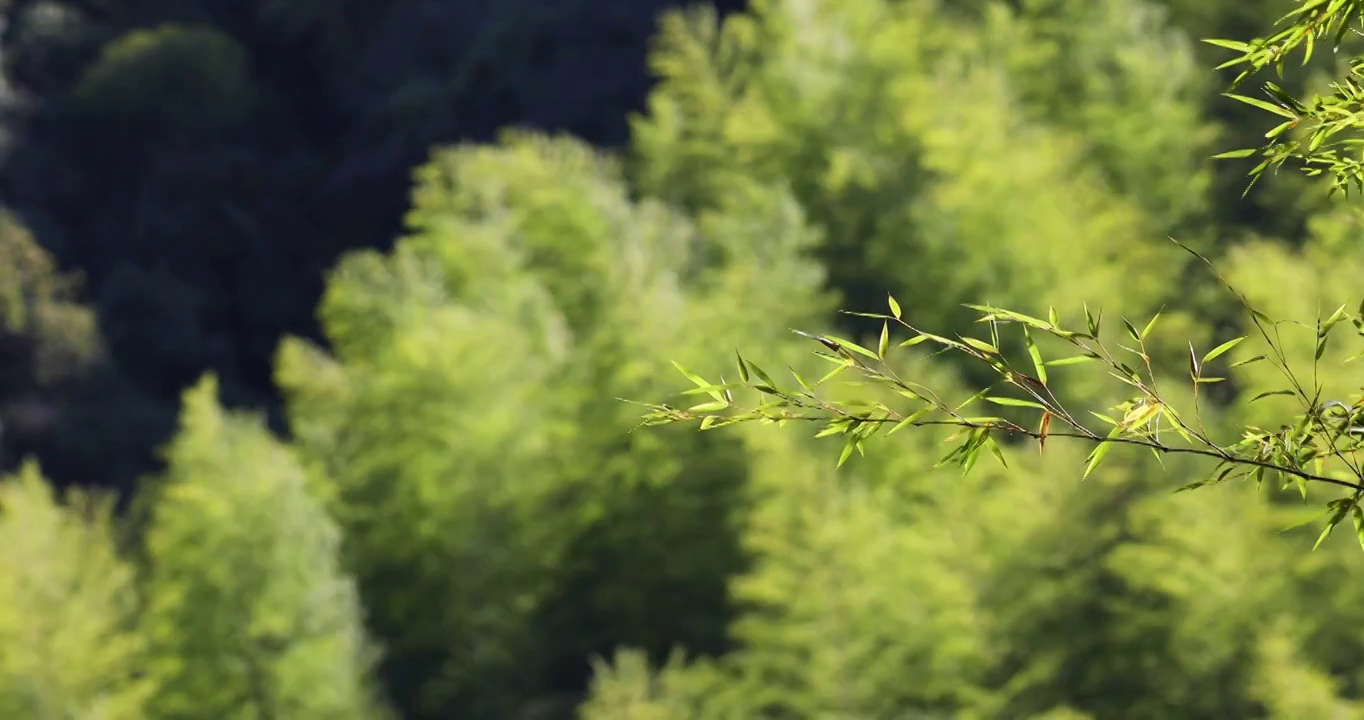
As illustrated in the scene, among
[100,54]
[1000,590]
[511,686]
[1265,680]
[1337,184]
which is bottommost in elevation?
[1337,184]

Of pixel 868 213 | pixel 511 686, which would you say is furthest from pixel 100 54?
pixel 511 686

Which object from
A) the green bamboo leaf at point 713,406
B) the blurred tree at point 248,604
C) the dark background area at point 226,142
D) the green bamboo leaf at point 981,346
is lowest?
the green bamboo leaf at point 981,346

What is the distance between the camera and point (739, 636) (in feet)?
85.2

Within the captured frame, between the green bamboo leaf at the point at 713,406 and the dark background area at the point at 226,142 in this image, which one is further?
the dark background area at the point at 226,142

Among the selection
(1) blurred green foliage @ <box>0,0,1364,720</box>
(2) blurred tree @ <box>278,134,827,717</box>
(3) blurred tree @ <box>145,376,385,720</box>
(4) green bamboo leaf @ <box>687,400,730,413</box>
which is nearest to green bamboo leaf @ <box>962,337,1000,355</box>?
(4) green bamboo leaf @ <box>687,400,730,413</box>

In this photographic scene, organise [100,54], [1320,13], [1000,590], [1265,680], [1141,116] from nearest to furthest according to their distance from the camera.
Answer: [1320,13]
[1265,680]
[1000,590]
[1141,116]
[100,54]

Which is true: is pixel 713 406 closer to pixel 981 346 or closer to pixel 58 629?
pixel 981 346

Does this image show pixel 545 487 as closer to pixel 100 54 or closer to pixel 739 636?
pixel 739 636

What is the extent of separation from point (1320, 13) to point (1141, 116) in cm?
3367

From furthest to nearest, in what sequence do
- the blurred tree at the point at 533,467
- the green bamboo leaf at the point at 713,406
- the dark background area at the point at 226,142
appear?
the dark background area at the point at 226,142 → the blurred tree at the point at 533,467 → the green bamboo leaf at the point at 713,406

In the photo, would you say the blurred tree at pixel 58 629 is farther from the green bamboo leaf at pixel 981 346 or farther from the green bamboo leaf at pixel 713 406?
the green bamboo leaf at pixel 981 346

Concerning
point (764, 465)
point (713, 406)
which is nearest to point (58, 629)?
point (764, 465)

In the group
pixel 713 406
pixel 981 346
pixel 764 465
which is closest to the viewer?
pixel 981 346

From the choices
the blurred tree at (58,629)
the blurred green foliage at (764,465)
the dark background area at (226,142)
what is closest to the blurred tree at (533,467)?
the blurred green foliage at (764,465)
